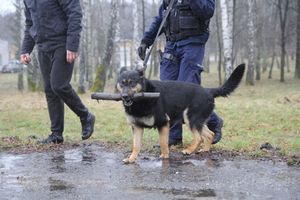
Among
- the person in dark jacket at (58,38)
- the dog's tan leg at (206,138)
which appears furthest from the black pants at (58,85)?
the dog's tan leg at (206,138)

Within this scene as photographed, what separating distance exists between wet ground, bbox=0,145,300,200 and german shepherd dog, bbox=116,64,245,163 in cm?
36

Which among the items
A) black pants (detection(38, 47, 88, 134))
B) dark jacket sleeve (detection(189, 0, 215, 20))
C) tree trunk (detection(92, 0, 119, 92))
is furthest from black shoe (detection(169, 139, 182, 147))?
tree trunk (detection(92, 0, 119, 92))

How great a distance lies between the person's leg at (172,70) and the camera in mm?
6758

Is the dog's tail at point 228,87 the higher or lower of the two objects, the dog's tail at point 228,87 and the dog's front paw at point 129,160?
the higher

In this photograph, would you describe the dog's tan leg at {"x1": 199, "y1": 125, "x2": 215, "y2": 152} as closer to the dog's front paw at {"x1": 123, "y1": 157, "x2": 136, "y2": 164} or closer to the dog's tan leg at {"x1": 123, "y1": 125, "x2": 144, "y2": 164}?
the dog's tan leg at {"x1": 123, "y1": 125, "x2": 144, "y2": 164}

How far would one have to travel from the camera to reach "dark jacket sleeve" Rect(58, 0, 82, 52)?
644cm

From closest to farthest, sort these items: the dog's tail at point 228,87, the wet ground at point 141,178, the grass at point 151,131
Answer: the wet ground at point 141,178
the dog's tail at point 228,87
the grass at point 151,131

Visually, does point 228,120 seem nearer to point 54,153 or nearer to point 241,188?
point 54,153

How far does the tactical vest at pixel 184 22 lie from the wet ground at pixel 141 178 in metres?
1.71

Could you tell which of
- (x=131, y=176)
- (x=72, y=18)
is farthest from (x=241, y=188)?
(x=72, y=18)

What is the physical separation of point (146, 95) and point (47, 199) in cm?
190

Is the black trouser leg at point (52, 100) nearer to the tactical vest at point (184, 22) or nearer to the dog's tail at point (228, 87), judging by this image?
the tactical vest at point (184, 22)

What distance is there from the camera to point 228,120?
12164mm

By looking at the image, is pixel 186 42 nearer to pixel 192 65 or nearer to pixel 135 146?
pixel 192 65
